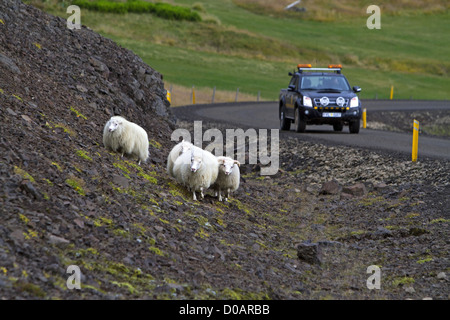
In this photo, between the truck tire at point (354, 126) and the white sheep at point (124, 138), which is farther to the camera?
the truck tire at point (354, 126)

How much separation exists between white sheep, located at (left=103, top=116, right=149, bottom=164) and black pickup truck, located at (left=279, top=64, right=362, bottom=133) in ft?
39.3

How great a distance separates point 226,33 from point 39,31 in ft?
238

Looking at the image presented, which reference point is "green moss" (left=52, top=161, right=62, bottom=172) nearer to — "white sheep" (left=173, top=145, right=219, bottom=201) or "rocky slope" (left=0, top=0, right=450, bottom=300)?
"rocky slope" (left=0, top=0, right=450, bottom=300)

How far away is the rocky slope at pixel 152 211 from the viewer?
845cm

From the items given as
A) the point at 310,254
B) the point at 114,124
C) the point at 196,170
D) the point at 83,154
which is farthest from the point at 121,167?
the point at 310,254

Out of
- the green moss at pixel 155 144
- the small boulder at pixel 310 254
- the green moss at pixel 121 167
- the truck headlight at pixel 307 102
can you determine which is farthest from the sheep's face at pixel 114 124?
the truck headlight at pixel 307 102

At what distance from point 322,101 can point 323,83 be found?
1391 millimetres

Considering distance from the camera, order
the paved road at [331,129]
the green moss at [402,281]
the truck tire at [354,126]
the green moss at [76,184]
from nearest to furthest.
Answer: the green moss at [402,281], the green moss at [76,184], the paved road at [331,129], the truck tire at [354,126]

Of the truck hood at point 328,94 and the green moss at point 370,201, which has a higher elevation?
the truck hood at point 328,94

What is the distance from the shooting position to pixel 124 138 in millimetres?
14266

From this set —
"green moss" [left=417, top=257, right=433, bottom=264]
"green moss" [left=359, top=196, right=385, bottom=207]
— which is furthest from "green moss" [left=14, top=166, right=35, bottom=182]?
"green moss" [left=359, top=196, right=385, bottom=207]

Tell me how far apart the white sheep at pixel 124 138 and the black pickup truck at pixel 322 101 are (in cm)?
1198

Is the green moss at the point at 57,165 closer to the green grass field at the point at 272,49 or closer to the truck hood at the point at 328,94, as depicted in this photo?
the truck hood at the point at 328,94

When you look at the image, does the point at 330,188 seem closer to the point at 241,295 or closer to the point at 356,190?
the point at 356,190
